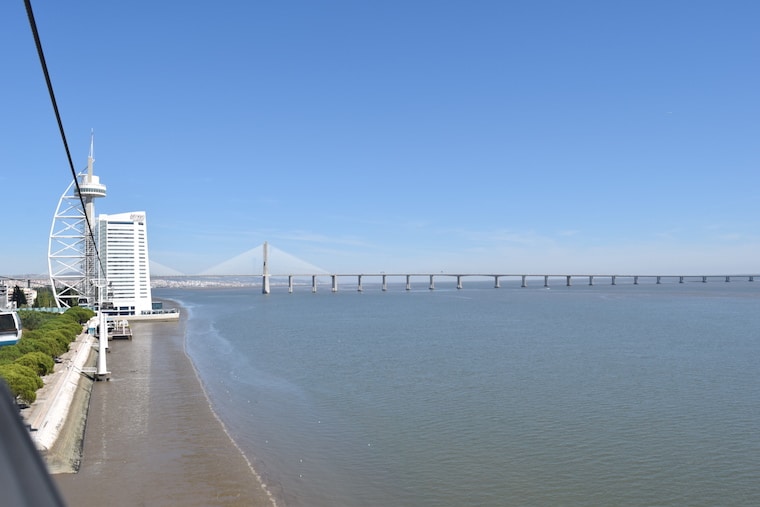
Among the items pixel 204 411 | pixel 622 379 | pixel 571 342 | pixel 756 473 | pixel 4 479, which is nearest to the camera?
pixel 4 479

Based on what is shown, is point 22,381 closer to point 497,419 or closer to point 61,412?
point 61,412

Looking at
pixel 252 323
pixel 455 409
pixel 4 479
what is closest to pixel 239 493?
pixel 455 409

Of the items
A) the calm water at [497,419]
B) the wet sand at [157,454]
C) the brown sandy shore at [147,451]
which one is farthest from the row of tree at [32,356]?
the calm water at [497,419]

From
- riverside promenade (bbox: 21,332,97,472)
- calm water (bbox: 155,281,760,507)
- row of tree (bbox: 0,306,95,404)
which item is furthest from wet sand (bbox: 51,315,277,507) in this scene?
row of tree (bbox: 0,306,95,404)

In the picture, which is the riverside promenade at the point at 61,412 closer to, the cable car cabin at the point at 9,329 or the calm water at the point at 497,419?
the cable car cabin at the point at 9,329

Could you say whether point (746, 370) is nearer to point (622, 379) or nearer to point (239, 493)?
point (622, 379)

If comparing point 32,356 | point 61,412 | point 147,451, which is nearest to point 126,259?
point 32,356

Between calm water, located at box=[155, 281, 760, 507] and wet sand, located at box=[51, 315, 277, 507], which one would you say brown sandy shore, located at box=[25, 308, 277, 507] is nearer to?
wet sand, located at box=[51, 315, 277, 507]
